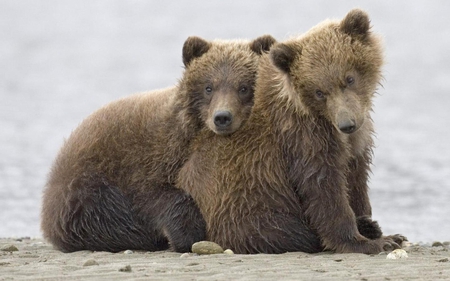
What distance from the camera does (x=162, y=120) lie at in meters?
9.93

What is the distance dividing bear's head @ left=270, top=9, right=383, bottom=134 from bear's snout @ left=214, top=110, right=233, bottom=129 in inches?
21.9

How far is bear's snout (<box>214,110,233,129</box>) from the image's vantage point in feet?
30.4

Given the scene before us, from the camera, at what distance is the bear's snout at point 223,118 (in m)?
9.27

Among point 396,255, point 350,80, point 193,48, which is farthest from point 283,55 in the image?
point 396,255

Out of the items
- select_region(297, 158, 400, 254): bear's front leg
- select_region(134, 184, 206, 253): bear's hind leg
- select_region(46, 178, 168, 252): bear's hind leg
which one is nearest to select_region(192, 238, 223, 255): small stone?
select_region(134, 184, 206, 253): bear's hind leg

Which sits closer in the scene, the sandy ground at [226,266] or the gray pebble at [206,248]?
the sandy ground at [226,266]

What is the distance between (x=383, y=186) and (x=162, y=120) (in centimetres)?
883

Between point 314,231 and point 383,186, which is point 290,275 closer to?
point 314,231

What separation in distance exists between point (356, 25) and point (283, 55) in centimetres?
71

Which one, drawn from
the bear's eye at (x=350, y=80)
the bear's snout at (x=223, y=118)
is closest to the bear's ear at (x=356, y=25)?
the bear's eye at (x=350, y=80)

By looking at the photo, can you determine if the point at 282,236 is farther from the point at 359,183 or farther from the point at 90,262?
the point at 90,262

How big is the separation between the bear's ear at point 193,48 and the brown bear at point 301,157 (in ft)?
2.36

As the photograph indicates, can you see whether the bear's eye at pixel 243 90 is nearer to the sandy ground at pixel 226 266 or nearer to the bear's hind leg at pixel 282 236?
the bear's hind leg at pixel 282 236

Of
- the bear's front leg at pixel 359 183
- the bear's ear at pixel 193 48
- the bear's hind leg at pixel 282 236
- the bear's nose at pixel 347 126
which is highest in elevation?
the bear's ear at pixel 193 48
